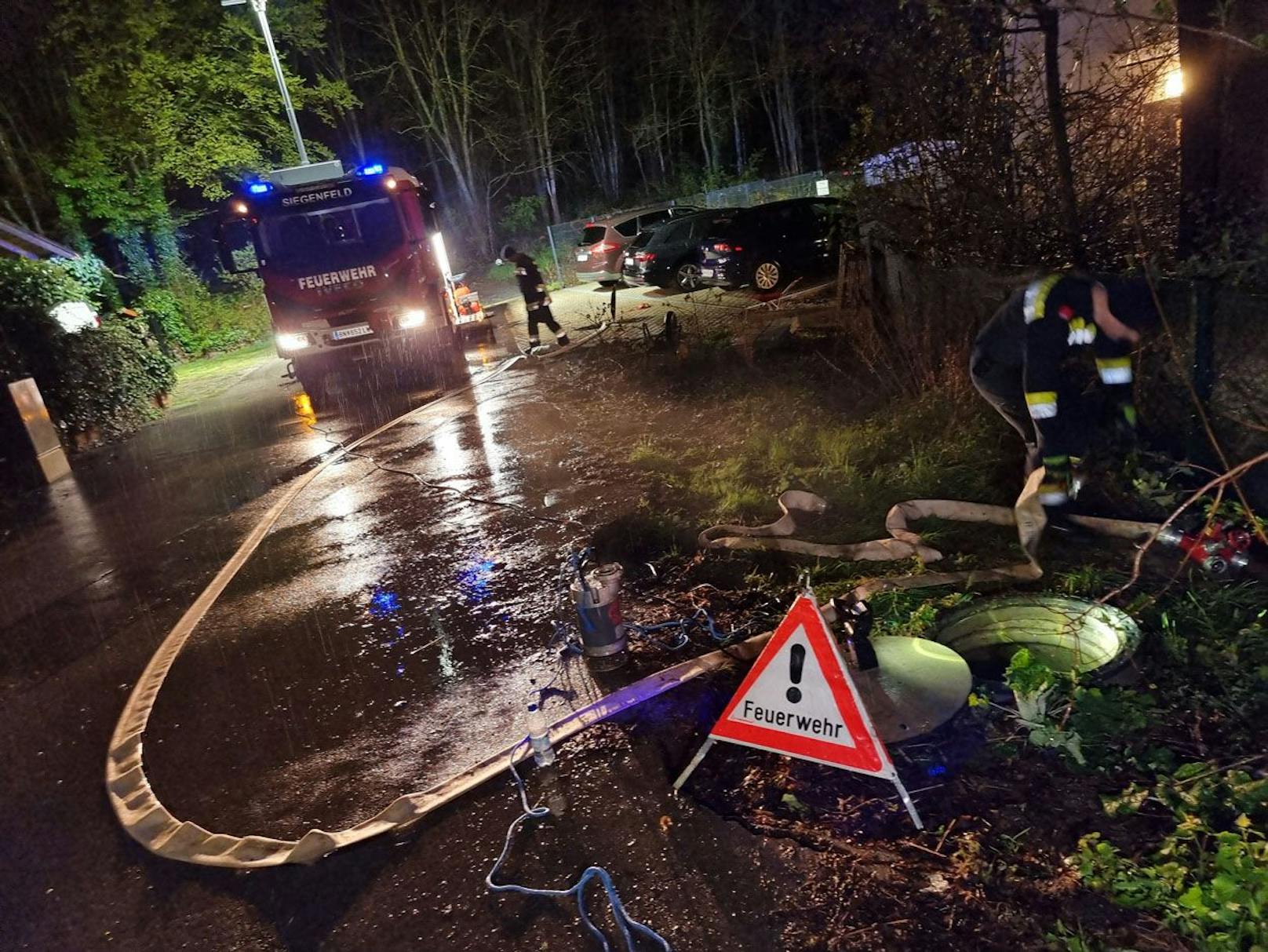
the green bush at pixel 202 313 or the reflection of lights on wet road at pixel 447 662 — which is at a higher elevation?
the green bush at pixel 202 313

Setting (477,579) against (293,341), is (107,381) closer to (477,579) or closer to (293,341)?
(293,341)

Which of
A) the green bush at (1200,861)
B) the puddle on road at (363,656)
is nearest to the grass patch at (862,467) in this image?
the puddle on road at (363,656)

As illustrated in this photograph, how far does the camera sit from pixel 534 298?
12.8 meters

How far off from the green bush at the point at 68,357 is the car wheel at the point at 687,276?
32.3 ft

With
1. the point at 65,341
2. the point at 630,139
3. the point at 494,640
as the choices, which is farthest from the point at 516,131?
the point at 494,640

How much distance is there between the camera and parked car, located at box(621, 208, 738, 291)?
16141 mm

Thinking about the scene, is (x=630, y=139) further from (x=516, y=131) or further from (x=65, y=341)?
(x=65, y=341)

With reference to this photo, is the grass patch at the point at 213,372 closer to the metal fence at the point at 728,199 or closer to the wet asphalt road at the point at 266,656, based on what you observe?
the wet asphalt road at the point at 266,656

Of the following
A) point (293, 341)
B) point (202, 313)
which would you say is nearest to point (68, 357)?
point (293, 341)

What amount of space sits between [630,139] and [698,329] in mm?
28633

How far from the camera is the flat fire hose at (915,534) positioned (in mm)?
4105

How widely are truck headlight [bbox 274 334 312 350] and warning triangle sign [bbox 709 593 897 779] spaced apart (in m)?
11.2

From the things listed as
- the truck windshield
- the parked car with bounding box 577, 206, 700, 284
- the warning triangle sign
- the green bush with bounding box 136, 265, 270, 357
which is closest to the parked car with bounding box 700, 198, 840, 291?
the truck windshield

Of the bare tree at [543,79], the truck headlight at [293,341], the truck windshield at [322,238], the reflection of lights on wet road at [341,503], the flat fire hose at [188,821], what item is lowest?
the flat fire hose at [188,821]
